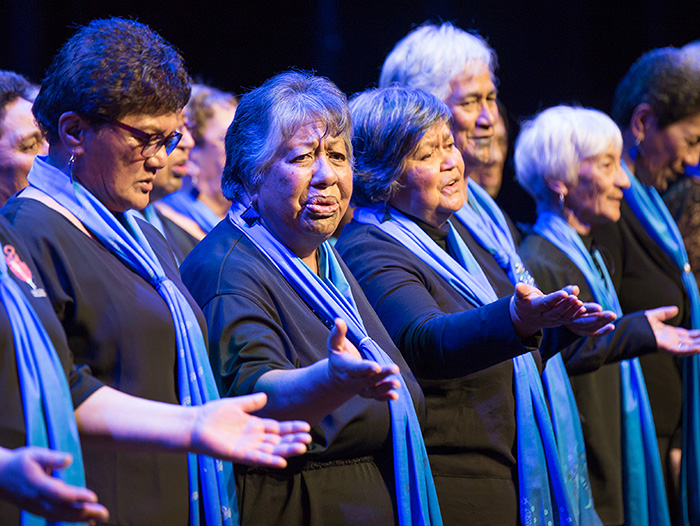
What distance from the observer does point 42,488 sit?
1130mm

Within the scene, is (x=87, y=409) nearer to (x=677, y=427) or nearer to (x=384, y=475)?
(x=384, y=475)

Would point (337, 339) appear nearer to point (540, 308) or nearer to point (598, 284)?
point (540, 308)

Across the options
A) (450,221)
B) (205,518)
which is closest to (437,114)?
(450,221)

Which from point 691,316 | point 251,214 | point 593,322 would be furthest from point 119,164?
point 691,316

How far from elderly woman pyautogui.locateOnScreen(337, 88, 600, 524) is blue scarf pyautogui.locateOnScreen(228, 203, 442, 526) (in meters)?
0.20

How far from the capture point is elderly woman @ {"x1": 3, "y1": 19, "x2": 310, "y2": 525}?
4.65 ft

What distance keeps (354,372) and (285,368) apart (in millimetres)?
249

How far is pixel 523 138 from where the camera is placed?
3.21m

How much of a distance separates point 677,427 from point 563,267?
0.82 metres

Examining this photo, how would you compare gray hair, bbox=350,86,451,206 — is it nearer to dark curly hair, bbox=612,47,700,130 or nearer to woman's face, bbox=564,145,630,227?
woman's face, bbox=564,145,630,227

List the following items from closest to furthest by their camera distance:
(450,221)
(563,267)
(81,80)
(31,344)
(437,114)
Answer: (31,344) → (81,80) → (437,114) → (450,221) → (563,267)

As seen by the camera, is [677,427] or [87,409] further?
[677,427]

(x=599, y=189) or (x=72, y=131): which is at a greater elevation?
(x=599, y=189)

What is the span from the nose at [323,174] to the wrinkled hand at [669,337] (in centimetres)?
133
